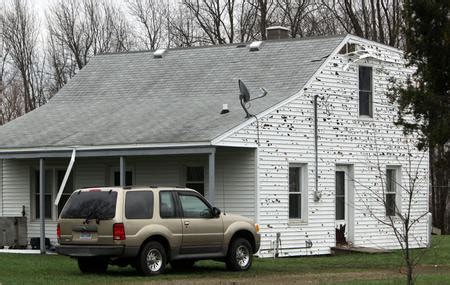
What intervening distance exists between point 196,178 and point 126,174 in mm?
2367

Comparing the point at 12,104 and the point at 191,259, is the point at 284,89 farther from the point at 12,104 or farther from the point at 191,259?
the point at 12,104

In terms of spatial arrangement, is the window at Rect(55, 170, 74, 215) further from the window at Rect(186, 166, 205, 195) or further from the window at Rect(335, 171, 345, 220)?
the window at Rect(335, 171, 345, 220)

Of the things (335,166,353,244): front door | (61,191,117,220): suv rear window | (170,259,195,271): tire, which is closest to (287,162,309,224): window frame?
(335,166,353,244): front door

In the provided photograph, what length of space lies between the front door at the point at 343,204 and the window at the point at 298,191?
1730 mm

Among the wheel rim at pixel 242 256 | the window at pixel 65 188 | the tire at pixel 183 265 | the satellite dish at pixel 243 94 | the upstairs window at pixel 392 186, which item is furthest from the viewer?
the upstairs window at pixel 392 186

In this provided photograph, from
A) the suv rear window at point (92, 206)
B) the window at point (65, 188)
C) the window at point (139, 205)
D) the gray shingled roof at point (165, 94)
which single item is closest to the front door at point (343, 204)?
the gray shingled roof at point (165, 94)

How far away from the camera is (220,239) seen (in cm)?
2280

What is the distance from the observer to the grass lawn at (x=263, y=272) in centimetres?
2055

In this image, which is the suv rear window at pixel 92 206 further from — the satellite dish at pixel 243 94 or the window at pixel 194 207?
the satellite dish at pixel 243 94

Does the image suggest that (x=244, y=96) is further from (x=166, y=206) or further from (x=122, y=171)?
(x=166, y=206)

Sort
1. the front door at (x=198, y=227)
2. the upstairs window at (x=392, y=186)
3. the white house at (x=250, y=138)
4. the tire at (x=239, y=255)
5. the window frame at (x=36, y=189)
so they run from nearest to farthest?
the front door at (x=198, y=227)
the tire at (x=239, y=255)
the white house at (x=250, y=138)
the window frame at (x=36, y=189)
the upstairs window at (x=392, y=186)

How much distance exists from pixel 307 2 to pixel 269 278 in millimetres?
35018

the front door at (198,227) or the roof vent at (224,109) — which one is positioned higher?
the roof vent at (224,109)

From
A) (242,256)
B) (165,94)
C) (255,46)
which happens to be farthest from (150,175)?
(242,256)
